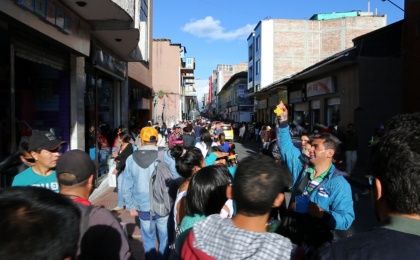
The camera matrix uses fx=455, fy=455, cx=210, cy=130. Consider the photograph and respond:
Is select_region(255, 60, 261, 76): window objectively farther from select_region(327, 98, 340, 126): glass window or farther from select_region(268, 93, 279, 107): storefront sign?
select_region(327, 98, 340, 126): glass window

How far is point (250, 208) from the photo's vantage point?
2.20m

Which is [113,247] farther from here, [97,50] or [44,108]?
[97,50]

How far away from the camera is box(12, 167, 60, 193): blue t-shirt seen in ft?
13.0

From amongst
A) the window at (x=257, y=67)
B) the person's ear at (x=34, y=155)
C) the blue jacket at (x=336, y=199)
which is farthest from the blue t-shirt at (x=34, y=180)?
the window at (x=257, y=67)

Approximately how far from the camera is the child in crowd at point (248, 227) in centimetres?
206

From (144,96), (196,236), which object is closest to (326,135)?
(196,236)

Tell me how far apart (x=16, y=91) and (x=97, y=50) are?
4.49m

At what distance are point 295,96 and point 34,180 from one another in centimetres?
2765

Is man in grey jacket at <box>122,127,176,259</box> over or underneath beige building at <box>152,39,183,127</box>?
underneath

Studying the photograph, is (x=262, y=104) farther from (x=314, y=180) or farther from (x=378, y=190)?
(x=378, y=190)

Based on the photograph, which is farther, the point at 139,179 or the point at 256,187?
the point at 139,179

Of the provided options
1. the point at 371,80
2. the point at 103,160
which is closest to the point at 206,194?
the point at 103,160

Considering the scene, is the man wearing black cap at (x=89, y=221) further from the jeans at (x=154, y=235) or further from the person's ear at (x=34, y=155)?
the jeans at (x=154, y=235)

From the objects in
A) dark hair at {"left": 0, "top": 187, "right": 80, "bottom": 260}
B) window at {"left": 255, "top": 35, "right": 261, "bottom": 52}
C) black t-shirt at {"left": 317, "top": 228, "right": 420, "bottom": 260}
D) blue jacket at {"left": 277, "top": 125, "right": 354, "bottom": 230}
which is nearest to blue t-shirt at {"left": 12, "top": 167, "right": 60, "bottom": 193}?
blue jacket at {"left": 277, "top": 125, "right": 354, "bottom": 230}
